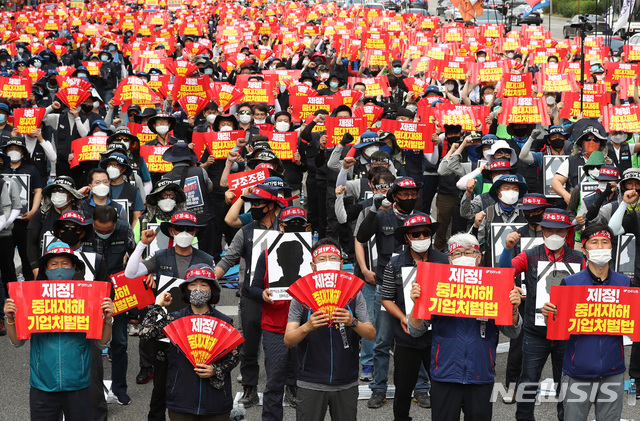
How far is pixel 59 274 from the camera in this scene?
7656 millimetres

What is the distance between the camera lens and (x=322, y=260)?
7.47 meters

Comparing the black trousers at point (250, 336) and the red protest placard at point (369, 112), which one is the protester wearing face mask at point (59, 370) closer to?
the black trousers at point (250, 336)

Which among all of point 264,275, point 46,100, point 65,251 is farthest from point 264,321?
point 46,100

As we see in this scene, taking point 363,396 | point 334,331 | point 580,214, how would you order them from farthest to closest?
point 580,214 < point 363,396 < point 334,331

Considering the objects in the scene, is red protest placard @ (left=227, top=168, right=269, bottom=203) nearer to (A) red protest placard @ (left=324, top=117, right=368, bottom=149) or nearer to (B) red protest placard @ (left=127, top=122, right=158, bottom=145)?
(A) red protest placard @ (left=324, top=117, right=368, bottom=149)

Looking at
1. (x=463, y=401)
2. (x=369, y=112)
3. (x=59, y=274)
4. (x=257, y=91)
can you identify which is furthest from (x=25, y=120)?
(x=463, y=401)

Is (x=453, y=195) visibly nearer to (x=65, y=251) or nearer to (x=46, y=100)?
(x=65, y=251)

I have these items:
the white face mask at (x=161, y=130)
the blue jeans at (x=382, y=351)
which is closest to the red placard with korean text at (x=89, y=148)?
the white face mask at (x=161, y=130)

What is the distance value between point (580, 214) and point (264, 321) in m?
3.74

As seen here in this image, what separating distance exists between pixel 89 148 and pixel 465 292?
24.9ft

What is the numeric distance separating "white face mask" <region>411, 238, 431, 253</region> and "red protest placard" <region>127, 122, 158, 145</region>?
7.01 meters

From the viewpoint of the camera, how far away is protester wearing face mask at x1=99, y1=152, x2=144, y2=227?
1092cm

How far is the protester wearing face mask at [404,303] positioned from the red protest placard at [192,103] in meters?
9.20

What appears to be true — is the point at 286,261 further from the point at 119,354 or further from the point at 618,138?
the point at 618,138
